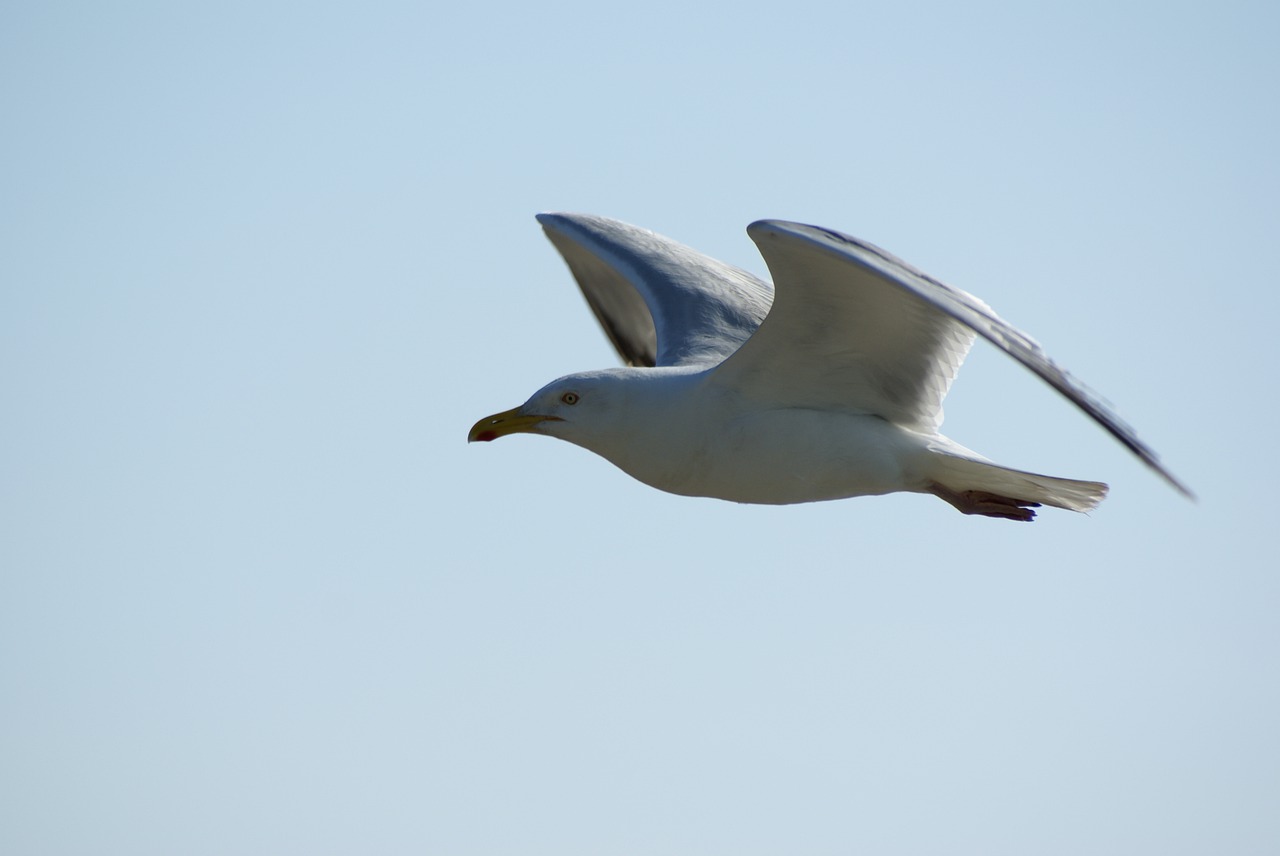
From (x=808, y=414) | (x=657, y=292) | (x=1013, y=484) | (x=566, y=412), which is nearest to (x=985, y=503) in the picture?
(x=1013, y=484)

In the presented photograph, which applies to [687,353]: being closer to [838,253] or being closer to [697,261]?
[697,261]

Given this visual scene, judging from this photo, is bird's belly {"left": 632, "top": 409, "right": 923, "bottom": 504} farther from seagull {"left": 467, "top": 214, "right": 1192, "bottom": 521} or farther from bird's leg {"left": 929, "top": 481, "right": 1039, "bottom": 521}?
bird's leg {"left": 929, "top": 481, "right": 1039, "bottom": 521}

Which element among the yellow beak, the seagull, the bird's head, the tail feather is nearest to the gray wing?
the seagull

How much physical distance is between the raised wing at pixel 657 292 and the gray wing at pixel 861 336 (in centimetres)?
121

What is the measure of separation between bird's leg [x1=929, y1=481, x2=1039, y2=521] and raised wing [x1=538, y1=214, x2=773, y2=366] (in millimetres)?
1679

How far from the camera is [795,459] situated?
1037 centimetres

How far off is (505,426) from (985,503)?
285 centimetres

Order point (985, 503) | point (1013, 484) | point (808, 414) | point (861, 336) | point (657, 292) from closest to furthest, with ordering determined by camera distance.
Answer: point (861, 336) → point (808, 414) → point (1013, 484) → point (985, 503) → point (657, 292)

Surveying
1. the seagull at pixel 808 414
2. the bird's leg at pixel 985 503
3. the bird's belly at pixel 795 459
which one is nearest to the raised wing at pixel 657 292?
the seagull at pixel 808 414

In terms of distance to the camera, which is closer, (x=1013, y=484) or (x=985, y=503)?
(x=1013, y=484)

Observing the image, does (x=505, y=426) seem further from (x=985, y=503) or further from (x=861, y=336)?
(x=985, y=503)

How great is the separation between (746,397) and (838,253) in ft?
5.08

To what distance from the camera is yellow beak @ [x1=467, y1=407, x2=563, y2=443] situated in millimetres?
10633

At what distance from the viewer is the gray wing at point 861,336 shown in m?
8.84
